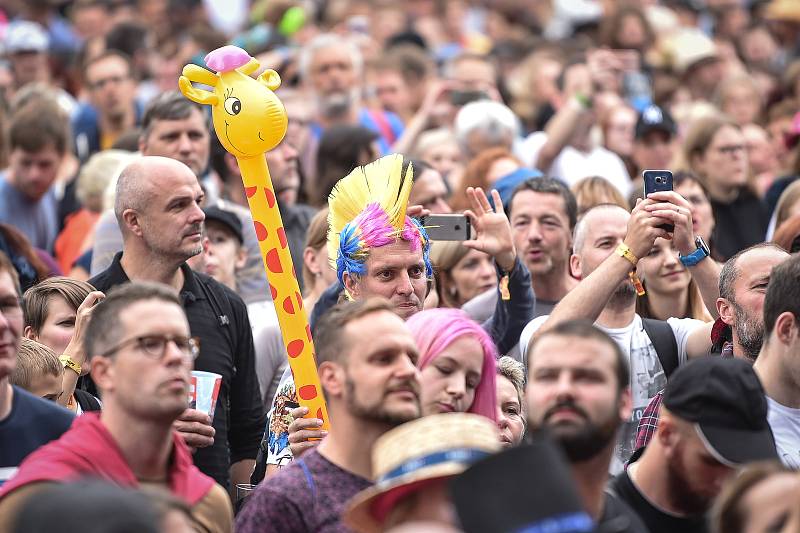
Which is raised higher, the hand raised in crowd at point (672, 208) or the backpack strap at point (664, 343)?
the hand raised in crowd at point (672, 208)

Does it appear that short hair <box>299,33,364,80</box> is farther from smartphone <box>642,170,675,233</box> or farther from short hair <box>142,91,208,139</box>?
smartphone <box>642,170,675,233</box>

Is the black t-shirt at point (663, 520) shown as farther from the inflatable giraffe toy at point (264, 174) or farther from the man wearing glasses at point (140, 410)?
the inflatable giraffe toy at point (264, 174)

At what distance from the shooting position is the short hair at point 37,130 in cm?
980

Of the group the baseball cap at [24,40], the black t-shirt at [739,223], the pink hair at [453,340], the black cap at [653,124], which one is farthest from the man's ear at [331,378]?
the baseball cap at [24,40]

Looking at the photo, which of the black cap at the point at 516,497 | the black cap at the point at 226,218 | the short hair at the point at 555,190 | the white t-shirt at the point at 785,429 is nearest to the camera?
the black cap at the point at 516,497

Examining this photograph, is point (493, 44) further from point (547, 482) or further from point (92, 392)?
point (547, 482)

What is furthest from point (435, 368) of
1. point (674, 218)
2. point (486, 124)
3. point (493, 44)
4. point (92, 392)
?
point (493, 44)

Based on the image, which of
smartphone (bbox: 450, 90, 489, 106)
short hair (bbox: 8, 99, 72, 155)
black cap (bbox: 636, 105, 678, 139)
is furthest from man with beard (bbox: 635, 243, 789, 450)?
smartphone (bbox: 450, 90, 489, 106)

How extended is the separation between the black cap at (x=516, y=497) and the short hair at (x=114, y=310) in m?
1.50

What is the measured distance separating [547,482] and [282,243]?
2.47 m

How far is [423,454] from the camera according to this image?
429 cm

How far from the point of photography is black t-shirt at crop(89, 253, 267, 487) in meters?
6.71

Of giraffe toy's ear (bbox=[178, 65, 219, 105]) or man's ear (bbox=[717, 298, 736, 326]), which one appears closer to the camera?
giraffe toy's ear (bbox=[178, 65, 219, 105])

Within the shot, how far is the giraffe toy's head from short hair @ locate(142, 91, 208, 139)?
2135mm
